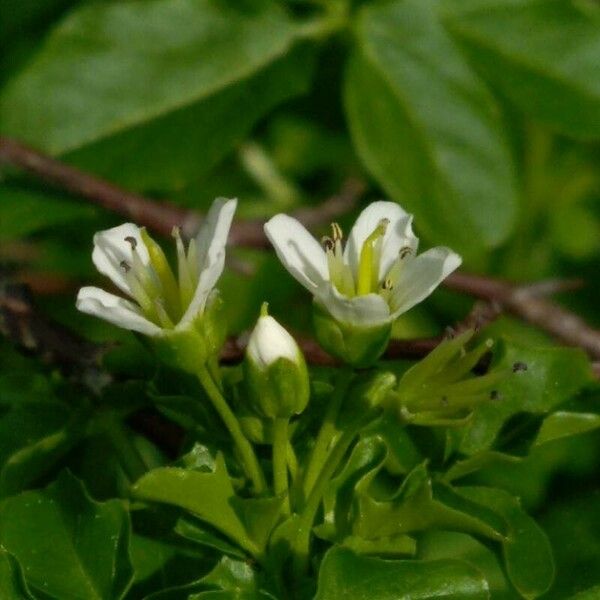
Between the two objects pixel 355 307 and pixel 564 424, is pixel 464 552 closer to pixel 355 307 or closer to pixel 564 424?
pixel 564 424

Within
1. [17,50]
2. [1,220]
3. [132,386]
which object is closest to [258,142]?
[17,50]

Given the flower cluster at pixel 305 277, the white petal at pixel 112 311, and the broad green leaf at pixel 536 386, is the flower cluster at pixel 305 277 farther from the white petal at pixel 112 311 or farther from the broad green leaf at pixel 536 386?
the broad green leaf at pixel 536 386

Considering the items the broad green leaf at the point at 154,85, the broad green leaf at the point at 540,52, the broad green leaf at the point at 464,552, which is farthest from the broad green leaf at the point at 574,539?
the broad green leaf at the point at 154,85

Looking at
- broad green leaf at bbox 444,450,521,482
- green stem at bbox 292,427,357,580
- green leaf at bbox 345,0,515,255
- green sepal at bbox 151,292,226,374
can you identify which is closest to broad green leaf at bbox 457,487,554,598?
broad green leaf at bbox 444,450,521,482

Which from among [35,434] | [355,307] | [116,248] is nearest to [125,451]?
[35,434]

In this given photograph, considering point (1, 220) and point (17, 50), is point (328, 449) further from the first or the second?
point (17, 50)
